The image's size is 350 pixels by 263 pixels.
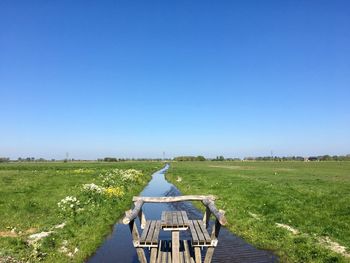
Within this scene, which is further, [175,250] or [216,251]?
[216,251]

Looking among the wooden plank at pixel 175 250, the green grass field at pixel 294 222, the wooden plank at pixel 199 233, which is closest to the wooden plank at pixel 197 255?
the wooden plank at pixel 199 233

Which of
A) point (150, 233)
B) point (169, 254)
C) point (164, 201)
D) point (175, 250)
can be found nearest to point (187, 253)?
point (169, 254)

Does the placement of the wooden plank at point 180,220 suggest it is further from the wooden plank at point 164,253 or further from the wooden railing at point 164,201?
the wooden plank at point 164,253

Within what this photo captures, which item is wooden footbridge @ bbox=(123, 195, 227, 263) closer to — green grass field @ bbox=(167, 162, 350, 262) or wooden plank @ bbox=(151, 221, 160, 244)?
wooden plank @ bbox=(151, 221, 160, 244)

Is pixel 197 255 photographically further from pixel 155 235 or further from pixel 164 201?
pixel 164 201

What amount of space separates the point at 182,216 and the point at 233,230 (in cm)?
585

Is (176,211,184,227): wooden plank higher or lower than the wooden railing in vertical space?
lower

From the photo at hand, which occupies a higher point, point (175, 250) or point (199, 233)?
point (199, 233)

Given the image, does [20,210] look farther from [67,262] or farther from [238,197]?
[238,197]

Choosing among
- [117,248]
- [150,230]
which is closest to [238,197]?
[117,248]

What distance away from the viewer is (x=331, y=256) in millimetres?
12320

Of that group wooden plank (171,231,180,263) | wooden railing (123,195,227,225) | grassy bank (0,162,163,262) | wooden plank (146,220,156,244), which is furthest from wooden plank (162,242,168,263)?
grassy bank (0,162,163,262)

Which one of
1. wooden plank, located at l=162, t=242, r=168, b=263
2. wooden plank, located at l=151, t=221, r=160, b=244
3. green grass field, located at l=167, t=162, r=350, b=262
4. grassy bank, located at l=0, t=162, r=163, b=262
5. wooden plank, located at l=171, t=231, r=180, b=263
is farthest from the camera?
green grass field, located at l=167, t=162, r=350, b=262

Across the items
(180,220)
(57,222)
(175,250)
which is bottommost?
(57,222)
